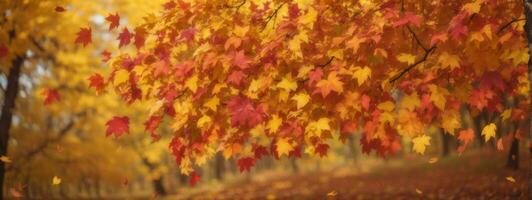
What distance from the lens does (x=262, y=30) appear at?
18.8 feet

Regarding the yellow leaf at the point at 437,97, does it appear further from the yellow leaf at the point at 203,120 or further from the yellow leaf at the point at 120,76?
the yellow leaf at the point at 120,76

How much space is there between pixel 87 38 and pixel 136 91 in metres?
0.97

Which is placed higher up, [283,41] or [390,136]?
[283,41]

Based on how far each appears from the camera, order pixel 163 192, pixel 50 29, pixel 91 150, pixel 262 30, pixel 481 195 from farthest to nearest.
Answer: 1. pixel 163 192
2. pixel 91 150
3. pixel 50 29
4. pixel 481 195
5. pixel 262 30

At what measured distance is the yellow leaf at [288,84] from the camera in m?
5.05

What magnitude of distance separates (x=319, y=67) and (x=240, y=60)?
0.86 m

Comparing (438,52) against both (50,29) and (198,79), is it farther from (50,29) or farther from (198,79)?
(50,29)

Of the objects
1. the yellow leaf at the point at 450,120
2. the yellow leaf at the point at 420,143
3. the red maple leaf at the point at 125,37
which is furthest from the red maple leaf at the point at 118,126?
the yellow leaf at the point at 450,120

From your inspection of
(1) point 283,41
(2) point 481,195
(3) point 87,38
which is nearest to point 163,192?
(2) point 481,195

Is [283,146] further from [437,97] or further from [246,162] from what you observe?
[437,97]

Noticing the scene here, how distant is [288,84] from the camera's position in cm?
508

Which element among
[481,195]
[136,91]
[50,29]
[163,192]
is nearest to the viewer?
[136,91]

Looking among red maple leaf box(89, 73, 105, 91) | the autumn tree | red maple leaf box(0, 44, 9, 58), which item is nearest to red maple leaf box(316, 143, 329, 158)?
the autumn tree

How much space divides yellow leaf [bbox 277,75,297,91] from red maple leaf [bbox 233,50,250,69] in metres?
0.43
